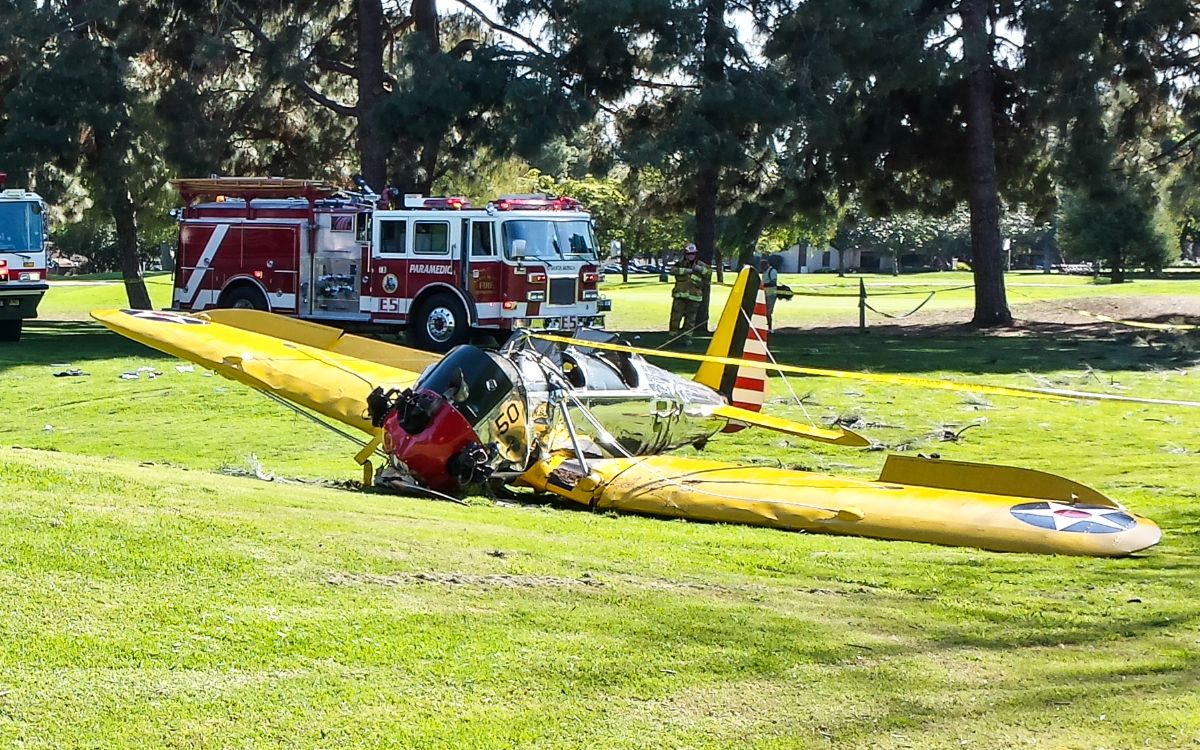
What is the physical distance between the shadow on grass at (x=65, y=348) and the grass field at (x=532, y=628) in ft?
43.8

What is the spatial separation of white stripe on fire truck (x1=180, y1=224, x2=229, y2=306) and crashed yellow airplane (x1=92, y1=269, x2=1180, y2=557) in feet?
38.6

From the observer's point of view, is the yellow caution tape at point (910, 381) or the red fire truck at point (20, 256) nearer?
the yellow caution tape at point (910, 381)

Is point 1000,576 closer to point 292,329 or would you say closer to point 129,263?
point 292,329

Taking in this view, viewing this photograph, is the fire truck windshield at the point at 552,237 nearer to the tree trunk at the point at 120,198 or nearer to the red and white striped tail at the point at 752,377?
the red and white striped tail at the point at 752,377

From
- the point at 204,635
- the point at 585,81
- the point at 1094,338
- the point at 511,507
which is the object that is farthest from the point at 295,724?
the point at 1094,338

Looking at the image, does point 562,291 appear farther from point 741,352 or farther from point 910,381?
point 910,381

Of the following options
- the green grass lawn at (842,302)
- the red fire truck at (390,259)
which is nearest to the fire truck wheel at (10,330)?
the red fire truck at (390,259)

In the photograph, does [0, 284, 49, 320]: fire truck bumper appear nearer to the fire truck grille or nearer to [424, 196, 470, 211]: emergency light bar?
[424, 196, 470, 211]: emergency light bar

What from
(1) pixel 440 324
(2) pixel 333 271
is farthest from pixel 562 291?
(2) pixel 333 271

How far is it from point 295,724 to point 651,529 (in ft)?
15.8

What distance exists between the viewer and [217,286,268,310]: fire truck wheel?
2522 centimetres

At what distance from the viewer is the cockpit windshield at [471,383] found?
414 inches

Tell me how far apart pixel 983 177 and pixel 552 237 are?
39.4 ft

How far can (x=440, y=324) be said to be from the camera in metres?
23.9
